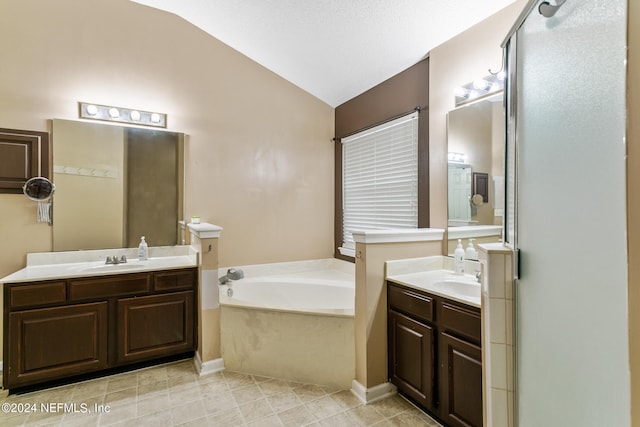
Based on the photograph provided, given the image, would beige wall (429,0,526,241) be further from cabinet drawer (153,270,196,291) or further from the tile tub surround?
cabinet drawer (153,270,196,291)

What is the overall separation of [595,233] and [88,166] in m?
3.31

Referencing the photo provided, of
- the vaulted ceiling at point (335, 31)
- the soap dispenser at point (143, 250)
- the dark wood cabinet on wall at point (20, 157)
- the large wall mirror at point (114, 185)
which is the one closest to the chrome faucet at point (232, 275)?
the large wall mirror at point (114, 185)

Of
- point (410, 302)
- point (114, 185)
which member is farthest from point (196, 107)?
point (410, 302)

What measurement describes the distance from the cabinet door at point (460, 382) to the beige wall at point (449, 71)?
1031 millimetres

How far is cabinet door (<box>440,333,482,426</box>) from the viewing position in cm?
162

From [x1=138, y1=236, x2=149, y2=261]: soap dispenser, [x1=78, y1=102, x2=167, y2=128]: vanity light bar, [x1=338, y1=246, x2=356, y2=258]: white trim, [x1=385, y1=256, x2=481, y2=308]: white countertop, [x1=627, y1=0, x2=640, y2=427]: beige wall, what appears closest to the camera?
[x1=627, y1=0, x2=640, y2=427]: beige wall

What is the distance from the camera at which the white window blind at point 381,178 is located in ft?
9.38

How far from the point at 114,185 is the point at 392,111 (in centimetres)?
263

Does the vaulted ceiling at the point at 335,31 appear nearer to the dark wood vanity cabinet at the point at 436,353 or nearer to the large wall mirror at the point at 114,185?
the large wall mirror at the point at 114,185

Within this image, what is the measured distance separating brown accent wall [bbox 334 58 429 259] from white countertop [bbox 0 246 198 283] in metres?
1.83

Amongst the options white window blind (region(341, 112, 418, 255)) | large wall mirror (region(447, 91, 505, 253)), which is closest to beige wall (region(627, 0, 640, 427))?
large wall mirror (region(447, 91, 505, 253))

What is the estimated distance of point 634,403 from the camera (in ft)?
1.99

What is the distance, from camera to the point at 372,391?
213 centimetres

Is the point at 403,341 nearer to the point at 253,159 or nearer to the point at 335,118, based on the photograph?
the point at 253,159
